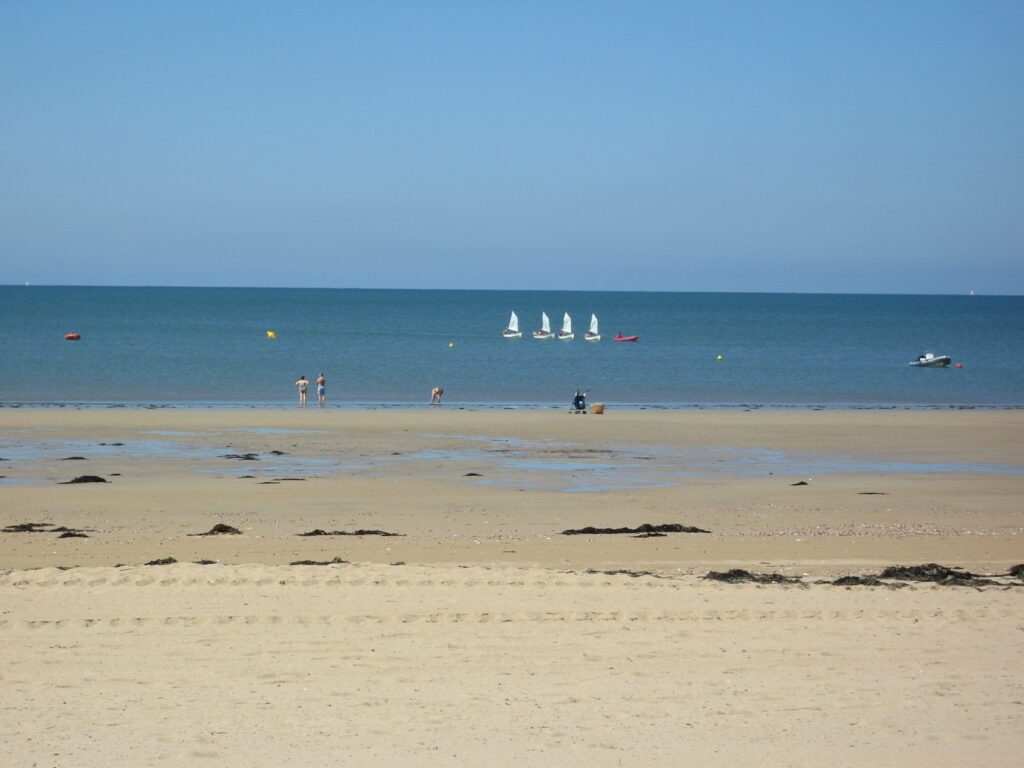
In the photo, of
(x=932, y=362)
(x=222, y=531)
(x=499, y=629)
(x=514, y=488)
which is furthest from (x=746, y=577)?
(x=932, y=362)

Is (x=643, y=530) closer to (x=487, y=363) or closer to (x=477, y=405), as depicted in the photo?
(x=477, y=405)

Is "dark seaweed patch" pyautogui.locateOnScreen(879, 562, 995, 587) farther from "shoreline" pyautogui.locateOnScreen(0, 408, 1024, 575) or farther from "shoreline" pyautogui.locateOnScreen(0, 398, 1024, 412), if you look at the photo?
"shoreline" pyautogui.locateOnScreen(0, 398, 1024, 412)

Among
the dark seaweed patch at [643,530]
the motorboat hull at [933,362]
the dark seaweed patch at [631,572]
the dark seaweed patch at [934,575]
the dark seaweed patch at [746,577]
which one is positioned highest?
the motorboat hull at [933,362]

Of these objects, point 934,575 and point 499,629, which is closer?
point 499,629

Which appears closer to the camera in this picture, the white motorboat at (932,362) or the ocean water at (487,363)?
the ocean water at (487,363)

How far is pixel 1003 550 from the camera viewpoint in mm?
15266

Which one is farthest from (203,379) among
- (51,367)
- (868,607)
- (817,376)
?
(868,607)

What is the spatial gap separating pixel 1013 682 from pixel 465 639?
422 cm

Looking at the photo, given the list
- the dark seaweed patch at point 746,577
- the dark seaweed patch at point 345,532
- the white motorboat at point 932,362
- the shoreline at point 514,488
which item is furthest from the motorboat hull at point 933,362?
the dark seaweed patch at point 746,577

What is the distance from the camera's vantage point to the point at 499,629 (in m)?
9.93

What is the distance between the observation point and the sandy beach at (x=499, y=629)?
24.6ft

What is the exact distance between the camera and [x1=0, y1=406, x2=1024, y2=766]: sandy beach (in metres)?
7.48

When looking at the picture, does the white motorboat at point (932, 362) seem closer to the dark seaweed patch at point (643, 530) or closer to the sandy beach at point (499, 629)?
the sandy beach at point (499, 629)

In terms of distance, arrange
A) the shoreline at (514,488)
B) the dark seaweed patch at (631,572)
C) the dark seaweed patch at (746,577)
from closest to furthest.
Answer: the dark seaweed patch at (746,577)
the dark seaweed patch at (631,572)
the shoreline at (514,488)
